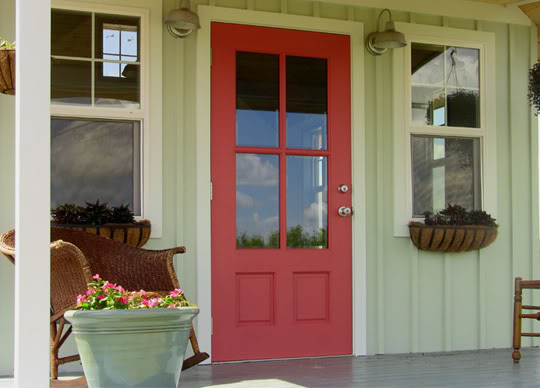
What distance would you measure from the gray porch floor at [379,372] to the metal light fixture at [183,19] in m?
1.98

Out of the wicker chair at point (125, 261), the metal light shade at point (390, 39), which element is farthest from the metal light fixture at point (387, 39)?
the wicker chair at point (125, 261)

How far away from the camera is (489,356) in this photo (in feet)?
15.1

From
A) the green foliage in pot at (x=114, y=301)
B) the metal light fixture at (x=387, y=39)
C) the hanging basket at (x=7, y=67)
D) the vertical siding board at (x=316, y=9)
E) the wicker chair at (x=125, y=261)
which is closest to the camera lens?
the green foliage in pot at (x=114, y=301)

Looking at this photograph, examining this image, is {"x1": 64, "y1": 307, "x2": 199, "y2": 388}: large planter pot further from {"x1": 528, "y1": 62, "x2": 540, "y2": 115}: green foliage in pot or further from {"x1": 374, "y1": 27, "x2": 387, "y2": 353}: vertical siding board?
{"x1": 528, "y1": 62, "x2": 540, "y2": 115}: green foliage in pot

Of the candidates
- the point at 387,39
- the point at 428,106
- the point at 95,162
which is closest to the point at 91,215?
the point at 95,162

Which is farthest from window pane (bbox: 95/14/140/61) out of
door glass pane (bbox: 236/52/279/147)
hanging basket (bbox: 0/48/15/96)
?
hanging basket (bbox: 0/48/15/96)

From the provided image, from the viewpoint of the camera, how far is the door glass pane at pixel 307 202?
14.8ft

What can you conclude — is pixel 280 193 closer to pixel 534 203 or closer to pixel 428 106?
pixel 428 106

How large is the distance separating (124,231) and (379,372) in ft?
5.41

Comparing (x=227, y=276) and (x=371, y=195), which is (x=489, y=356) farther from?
(x=227, y=276)

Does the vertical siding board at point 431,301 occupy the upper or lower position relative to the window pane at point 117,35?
lower

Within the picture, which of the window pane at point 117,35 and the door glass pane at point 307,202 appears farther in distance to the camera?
the door glass pane at point 307,202

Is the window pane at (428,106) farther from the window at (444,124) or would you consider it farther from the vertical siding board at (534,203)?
the vertical siding board at (534,203)

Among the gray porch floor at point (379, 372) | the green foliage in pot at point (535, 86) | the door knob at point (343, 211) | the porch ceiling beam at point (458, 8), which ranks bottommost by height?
the gray porch floor at point (379, 372)
